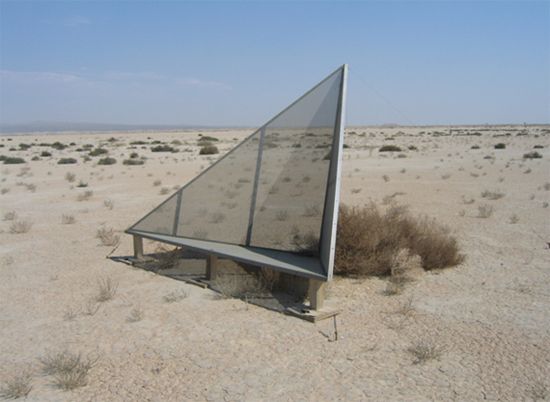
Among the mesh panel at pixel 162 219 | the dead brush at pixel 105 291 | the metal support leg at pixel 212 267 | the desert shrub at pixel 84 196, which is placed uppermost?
the mesh panel at pixel 162 219

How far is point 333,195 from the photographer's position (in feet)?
20.7

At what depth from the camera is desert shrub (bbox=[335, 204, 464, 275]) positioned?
7500 millimetres

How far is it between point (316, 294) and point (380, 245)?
6.95 feet

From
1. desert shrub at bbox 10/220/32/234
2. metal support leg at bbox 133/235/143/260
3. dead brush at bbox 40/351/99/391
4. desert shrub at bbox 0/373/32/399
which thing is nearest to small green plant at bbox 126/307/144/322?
dead brush at bbox 40/351/99/391

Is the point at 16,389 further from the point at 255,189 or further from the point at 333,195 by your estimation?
the point at 255,189

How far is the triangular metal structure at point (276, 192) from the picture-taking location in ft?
23.1

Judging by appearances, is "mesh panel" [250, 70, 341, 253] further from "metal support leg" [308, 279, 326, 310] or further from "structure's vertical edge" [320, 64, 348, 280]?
"metal support leg" [308, 279, 326, 310]

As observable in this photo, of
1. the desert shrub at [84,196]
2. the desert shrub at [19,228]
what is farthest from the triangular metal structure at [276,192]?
the desert shrub at [84,196]

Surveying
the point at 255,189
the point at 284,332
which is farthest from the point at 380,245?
the point at 284,332

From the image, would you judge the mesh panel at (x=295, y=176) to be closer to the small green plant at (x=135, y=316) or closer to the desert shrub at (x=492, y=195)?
the small green plant at (x=135, y=316)

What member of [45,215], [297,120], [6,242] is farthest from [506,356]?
[45,215]

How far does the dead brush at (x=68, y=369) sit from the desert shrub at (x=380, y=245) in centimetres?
378

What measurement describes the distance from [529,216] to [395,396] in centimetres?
908

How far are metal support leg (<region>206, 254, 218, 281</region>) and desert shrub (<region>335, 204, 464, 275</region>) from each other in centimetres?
172
